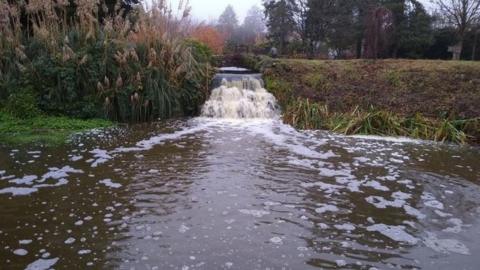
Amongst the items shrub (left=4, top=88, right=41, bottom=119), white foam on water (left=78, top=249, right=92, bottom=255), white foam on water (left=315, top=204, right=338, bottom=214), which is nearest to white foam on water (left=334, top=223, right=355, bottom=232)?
white foam on water (left=315, top=204, right=338, bottom=214)

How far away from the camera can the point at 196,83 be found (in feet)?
35.3

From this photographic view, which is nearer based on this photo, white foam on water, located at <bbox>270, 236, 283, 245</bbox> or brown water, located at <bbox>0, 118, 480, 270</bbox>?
brown water, located at <bbox>0, 118, 480, 270</bbox>

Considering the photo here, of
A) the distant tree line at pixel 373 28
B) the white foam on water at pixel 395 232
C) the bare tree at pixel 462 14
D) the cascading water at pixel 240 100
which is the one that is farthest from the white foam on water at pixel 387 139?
the bare tree at pixel 462 14

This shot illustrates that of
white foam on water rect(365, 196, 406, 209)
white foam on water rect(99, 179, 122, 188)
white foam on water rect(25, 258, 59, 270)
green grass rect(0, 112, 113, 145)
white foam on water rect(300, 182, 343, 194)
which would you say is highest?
green grass rect(0, 112, 113, 145)

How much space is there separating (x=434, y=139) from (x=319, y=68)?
16.7 feet

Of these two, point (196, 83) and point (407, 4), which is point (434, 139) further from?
point (407, 4)

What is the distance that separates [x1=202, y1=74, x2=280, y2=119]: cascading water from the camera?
1105 cm

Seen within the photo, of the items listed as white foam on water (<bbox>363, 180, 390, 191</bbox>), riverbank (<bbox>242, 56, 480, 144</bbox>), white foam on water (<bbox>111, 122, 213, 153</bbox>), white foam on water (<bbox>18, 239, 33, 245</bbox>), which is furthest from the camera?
riverbank (<bbox>242, 56, 480, 144</bbox>)

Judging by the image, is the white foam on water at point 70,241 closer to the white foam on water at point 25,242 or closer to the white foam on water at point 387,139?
the white foam on water at point 25,242

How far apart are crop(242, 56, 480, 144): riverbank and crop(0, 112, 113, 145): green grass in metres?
4.57

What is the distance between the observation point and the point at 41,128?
27.4 ft

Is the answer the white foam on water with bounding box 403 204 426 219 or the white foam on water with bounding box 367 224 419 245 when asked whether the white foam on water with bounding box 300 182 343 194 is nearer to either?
the white foam on water with bounding box 403 204 426 219

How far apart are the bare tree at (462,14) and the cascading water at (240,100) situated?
1052 centimetres

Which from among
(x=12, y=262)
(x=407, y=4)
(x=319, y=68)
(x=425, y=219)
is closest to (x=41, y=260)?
(x=12, y=262)
